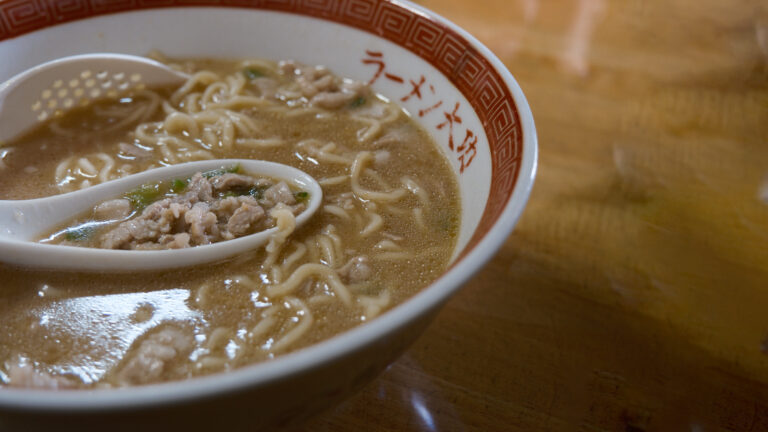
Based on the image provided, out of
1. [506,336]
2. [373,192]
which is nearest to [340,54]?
[373,192]

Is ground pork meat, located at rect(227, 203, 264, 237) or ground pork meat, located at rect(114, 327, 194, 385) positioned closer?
ground pork meat, located at rect(114, 327, 194, 385)

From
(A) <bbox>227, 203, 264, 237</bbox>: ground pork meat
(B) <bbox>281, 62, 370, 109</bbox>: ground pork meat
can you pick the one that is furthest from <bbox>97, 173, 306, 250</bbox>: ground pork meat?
(B) <bbox>281, 62, 370, 109</bbox>: ground pork meat

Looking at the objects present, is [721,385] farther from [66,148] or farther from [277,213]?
[66,148]

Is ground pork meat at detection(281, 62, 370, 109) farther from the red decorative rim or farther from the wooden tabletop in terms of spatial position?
the wooden tabletop

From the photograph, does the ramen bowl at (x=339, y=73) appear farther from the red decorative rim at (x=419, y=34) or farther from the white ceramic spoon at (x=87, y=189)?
the white ceramic spoon at (x=87, y=189)

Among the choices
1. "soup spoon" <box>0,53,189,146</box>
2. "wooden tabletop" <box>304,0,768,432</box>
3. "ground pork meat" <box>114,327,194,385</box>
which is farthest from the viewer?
"soup spoon" <box>0,53,189,146</box>

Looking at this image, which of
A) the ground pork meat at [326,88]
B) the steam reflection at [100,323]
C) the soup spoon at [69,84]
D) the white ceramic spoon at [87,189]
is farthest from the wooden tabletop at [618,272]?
the soup spoon at [69,84]

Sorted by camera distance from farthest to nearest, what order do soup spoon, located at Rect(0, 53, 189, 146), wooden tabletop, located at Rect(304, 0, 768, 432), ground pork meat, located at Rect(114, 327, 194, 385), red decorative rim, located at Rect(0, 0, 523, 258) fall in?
soup spoon, located at Rect(0, 53, 189, 146), wooden tabletop, located at Rect(304, 0, 768, 432), red decorative rim, located at Rect(0, 0, 523, 258), ground pork meat, located at Rect(114, 327, 194, 385)
